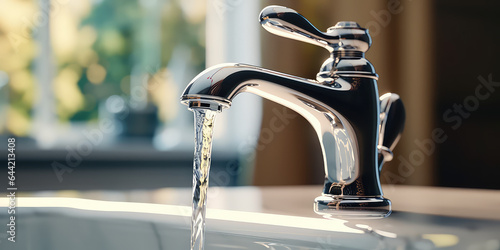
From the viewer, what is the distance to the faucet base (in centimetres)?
52

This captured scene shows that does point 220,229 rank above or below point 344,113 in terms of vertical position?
below

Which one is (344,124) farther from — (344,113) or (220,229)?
(220,229)

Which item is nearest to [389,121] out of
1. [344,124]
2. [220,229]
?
[344,124]

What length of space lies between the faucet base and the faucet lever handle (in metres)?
0.15

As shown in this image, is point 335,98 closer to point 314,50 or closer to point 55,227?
point 55,227

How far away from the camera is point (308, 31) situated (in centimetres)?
51

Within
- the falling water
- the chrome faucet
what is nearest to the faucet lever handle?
the chrome faucet

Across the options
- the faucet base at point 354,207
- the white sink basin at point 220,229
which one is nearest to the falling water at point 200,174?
the white sink basin at point 220,229

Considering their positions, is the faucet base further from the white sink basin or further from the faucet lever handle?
the faucet lever handle

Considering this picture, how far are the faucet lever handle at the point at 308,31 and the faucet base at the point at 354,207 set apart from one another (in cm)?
15

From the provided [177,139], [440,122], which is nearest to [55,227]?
[440,122]

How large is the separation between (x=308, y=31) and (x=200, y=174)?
0.59 feet

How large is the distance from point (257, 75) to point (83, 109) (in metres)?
1.80

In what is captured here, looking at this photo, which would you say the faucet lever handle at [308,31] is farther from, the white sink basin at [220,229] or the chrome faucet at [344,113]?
the white sink basin at [220,229]
